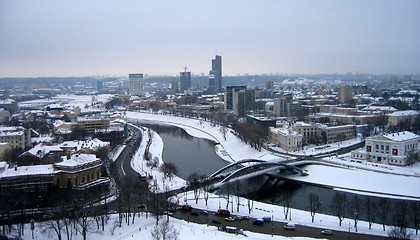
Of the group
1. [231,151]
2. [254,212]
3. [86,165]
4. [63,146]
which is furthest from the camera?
[231,151]

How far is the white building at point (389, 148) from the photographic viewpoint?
1168 centimetres

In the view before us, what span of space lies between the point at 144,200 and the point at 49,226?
6.38 feet

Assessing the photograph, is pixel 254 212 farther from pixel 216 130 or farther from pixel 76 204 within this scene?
pixel 216 130

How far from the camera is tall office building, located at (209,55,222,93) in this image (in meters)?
51.9

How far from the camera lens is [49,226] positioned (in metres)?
6.71

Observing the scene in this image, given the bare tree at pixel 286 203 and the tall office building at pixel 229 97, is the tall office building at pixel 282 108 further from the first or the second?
the bare tree at pixel 286 203

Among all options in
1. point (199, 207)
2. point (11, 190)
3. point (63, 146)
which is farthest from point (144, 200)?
point (63, 146)

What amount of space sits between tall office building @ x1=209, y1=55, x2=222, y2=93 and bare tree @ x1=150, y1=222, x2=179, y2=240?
43777 millimetres

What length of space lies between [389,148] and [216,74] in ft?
137

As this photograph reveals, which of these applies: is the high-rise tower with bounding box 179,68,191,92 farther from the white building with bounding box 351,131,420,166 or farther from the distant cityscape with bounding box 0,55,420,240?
the white building with bounding box 351,131,420,166

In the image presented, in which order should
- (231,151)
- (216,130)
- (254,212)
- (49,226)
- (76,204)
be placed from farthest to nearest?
(216,130) < (231,151) < (254,212) < (76,204) < (49,226)

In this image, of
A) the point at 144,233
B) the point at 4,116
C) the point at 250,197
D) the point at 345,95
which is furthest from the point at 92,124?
the point at 345,95

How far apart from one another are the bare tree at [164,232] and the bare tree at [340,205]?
2.75 meters

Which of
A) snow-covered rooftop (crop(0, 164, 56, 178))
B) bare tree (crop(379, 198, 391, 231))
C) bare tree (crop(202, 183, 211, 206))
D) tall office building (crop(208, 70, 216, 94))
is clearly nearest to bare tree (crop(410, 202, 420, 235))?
bare tree (crop(379, 198, 391, 231))
